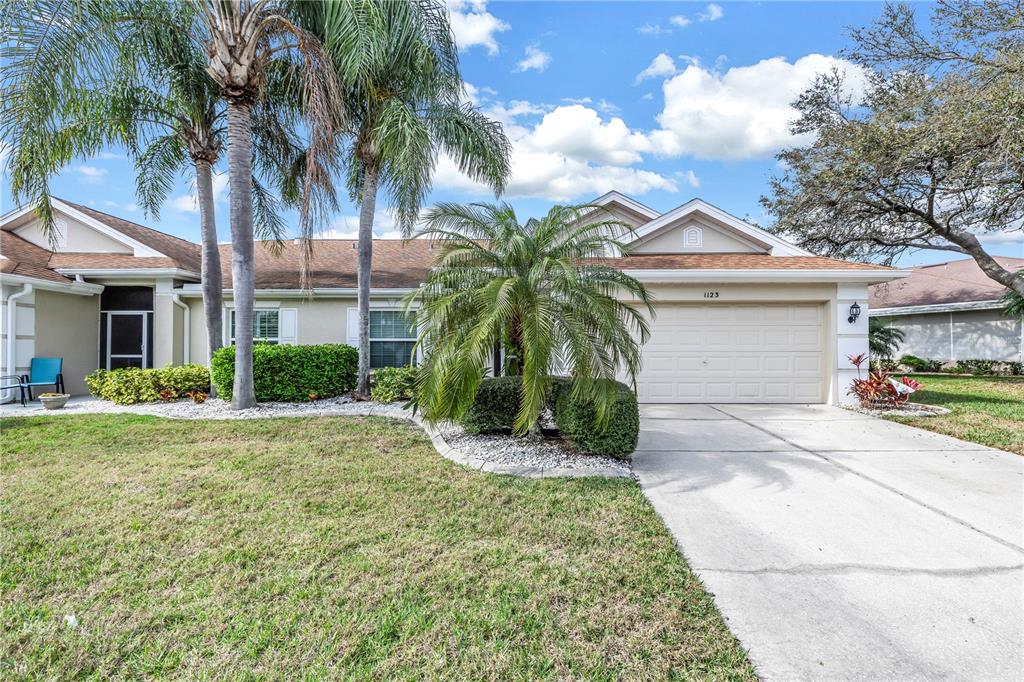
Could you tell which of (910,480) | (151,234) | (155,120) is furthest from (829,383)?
(151,234)

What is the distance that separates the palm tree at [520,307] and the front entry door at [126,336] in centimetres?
1044

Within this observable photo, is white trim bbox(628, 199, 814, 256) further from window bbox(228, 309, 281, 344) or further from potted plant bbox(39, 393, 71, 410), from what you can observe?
potted plant bbox(39, 393, 71, 410)

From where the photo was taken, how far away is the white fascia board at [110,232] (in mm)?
12273

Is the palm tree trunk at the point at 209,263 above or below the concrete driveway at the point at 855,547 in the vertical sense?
above

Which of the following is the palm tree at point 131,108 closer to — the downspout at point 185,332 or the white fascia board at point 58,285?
the white fascia board at point 58,285

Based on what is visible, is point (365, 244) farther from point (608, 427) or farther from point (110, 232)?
point (110, 232)

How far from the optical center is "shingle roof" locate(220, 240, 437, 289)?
1238 centimetres

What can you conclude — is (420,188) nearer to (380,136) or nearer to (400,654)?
(380,136)

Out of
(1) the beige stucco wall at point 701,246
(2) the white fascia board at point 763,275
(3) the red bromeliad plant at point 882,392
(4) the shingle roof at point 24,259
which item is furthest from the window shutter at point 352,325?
(3) the red bromeliad plant at point 882,392

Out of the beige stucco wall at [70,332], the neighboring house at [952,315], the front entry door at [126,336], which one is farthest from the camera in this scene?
the neighboring house at [952,315]

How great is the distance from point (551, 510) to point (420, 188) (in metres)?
6.74

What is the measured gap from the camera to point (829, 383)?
34.7 feet

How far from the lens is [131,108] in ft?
31.1

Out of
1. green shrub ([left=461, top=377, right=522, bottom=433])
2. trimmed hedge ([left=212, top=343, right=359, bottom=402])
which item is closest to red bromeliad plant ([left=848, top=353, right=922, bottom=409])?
green shrub ([left=461, top=377, right=522, bottom=433])
